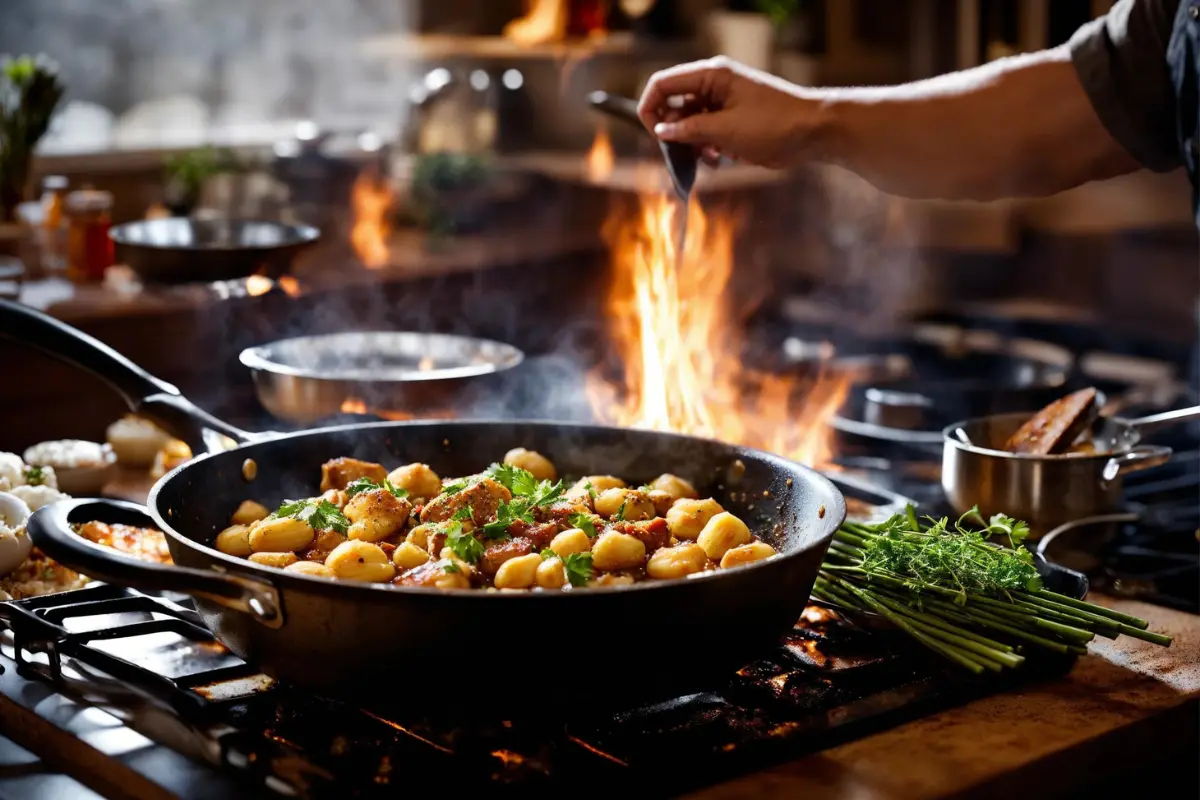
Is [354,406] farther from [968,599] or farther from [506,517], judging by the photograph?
[968,599]

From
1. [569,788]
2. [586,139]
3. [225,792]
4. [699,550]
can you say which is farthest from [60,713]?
[586,139]

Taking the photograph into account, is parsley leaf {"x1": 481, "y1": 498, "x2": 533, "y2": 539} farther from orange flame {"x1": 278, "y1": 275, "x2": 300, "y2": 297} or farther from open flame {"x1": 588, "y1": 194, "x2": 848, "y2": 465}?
orange flame {"x1": 278, "y1": 275, "x2": 300, "y2": 297}

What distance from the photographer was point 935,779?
1360 millimetres

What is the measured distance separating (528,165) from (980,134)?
367 centimetres

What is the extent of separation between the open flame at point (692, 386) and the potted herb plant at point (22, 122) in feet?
6.04

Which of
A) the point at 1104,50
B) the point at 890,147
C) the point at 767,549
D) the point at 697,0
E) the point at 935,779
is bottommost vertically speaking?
the point at 935,779

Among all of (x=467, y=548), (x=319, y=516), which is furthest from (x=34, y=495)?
(x=467, y=548)

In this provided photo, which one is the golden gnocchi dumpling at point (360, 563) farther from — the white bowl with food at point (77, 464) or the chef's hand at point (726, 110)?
the chef's hand at point (726, 110)

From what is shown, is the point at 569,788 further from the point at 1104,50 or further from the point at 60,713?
the point at 1104,50

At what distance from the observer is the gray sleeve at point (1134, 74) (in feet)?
7.73

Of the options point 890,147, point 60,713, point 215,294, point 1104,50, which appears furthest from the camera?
point 215,294

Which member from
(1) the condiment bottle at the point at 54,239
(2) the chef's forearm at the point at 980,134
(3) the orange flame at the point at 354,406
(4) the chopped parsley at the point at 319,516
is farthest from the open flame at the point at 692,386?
(1) the condiment bottle at the point at 54,239

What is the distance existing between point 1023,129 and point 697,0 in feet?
13.9

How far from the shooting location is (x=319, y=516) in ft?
5.41
